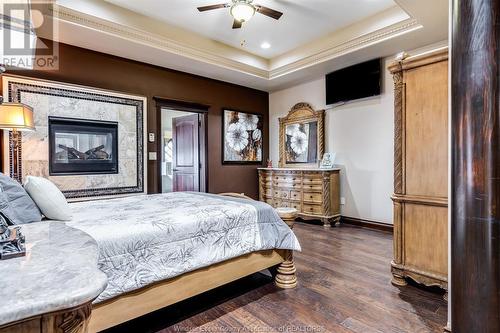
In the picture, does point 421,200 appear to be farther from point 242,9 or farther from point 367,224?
point 242,9

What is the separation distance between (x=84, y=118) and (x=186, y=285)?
2.96 metres

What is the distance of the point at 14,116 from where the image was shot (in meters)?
2.52

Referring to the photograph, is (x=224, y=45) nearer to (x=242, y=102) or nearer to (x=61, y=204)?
(x=242, y=102)

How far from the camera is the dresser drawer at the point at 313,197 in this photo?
4.59 metres

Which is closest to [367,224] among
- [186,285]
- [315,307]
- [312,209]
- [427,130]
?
[312,209]

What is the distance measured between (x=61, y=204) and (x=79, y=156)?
228 cm

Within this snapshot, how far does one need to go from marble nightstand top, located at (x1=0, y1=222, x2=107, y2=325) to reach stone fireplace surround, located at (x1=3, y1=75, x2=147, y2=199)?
3.00 m

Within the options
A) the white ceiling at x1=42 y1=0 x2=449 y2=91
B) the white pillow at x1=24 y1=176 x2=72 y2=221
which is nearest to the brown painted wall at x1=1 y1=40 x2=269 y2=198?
the white ceiling at x1=42 y1=0 x2=449 y2=91

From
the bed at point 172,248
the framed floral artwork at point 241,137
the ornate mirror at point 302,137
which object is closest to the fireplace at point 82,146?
the bed at point 172,248

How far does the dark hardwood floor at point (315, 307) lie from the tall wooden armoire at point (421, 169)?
0.80ft

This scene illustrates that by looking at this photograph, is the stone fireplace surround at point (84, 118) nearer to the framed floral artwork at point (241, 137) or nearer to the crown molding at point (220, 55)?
the crown molding at point (220, 55)

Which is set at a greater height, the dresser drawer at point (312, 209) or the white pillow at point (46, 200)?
the white pillow at point (46, 200)

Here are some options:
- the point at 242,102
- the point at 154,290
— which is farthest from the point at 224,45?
the point at 154,290

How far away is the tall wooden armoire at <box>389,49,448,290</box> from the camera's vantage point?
2.12 m
